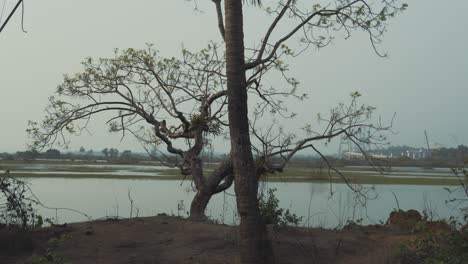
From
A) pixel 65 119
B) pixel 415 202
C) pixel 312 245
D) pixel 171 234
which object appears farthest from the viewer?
pixel 415 202

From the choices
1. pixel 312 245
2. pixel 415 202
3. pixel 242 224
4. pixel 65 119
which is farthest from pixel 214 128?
pixel 415 202

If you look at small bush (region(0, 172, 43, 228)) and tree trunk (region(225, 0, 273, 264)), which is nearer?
tree trunk (region(225, 0, 273, 264))

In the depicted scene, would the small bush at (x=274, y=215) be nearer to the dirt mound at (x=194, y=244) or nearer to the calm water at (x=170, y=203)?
the dirt mound at (x=194, y=244)

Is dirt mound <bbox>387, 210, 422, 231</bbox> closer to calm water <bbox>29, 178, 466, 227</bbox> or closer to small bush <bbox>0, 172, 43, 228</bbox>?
calm water <bbox>29, 178, 466, 227</bbox>

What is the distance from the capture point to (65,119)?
1142cm

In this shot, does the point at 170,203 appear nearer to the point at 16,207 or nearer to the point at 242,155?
the point at 16,207

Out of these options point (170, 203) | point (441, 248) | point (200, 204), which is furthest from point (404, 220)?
point (170, 203)

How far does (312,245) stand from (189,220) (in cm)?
258

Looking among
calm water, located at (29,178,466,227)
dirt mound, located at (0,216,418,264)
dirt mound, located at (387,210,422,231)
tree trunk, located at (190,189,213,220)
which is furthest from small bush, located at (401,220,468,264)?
calm water, located at (29,178,466,227)

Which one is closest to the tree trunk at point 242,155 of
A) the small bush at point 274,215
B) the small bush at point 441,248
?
the small bush at point 441,248

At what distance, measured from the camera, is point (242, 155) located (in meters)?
6.16

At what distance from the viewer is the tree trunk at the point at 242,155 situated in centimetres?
606

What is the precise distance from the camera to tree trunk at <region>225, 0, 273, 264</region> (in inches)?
239

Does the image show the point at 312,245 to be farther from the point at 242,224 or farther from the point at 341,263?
the point at 242,224
